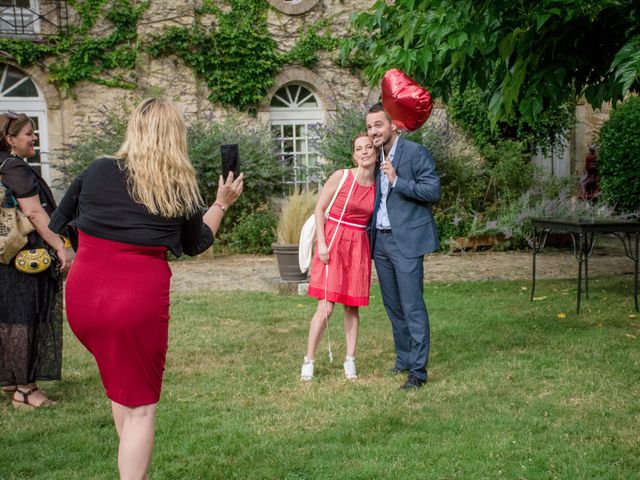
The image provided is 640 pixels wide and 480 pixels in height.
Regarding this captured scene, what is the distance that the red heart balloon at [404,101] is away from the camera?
17.6 feet

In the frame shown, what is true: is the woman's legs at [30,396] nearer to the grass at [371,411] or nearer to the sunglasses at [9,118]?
the grass at [371,411]

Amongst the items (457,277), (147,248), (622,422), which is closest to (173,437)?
(147,248)

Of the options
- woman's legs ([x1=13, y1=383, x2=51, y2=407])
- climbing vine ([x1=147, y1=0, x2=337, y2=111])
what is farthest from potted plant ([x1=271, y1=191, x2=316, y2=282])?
climbing vine ([x1=147, y1=0, x2=337, y2=111])

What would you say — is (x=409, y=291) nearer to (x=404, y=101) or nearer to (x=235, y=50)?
(x=404, y=101)

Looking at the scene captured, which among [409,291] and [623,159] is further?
[623,159]

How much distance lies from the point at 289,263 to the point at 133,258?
664cm

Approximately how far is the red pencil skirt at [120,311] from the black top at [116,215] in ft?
0.14

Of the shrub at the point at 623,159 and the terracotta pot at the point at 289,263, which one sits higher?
the shrub at the point at 623,159

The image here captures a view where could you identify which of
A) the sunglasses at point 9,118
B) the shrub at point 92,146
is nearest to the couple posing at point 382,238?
the sunglasses at point 9,118

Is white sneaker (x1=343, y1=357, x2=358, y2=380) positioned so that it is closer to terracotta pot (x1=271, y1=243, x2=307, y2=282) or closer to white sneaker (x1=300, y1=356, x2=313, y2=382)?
white sneaker (x1=300, y1=356, x2=313, y2=382)

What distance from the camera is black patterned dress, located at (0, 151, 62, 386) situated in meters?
5.09

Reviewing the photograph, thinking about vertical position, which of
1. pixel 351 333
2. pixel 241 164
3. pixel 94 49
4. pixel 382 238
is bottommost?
pixel 351 333

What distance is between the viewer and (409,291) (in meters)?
5.42

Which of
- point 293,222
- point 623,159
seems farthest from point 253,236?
point 623,159
